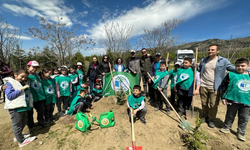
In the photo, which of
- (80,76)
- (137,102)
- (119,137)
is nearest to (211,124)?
(137,102)

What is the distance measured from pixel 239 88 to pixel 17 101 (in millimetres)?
5111

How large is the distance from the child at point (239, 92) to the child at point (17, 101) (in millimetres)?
4856

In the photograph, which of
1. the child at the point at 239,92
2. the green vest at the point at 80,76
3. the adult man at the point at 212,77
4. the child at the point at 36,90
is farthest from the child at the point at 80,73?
the child at the point at 239,92

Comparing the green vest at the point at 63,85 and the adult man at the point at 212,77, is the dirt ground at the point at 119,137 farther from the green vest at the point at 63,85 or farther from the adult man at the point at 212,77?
the green vest at the point at 63,85

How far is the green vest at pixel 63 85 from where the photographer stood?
4141 mm

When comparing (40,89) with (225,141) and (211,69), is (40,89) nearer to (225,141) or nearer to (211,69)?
(211,69)

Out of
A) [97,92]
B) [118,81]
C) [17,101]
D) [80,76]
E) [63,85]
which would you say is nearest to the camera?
[17,101]

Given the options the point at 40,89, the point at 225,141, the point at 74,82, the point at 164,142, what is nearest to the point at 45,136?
the point at 40,89

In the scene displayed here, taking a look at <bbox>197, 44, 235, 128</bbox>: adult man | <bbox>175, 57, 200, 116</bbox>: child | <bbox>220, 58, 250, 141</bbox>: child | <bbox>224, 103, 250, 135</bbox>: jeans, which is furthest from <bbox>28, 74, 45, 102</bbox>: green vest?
<bbox>224, 103, 250, 135</bbox>: jeans

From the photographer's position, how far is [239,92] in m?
2.70

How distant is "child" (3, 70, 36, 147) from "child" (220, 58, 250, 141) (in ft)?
15.9

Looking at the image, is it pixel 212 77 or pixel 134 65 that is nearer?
pixel 212 77

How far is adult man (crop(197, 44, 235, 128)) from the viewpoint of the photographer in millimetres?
3055

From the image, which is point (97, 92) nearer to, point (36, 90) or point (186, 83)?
point (36, 90)
